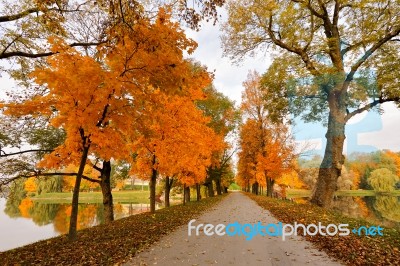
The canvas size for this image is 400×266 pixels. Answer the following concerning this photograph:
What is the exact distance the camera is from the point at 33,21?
9305 millimetres

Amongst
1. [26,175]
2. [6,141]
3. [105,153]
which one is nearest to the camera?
[105,153]

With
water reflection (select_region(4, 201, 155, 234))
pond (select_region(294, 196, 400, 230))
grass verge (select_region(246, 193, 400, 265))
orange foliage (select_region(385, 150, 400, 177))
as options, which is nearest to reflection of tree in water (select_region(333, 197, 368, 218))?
pond (select_region(294, 196, 400, 230))

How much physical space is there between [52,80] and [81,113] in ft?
3.78

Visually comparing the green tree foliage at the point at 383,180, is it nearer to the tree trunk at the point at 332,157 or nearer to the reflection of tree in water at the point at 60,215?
the reflection of tree in water at the point at 60,215

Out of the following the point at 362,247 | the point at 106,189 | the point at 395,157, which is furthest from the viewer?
the point at 395,157

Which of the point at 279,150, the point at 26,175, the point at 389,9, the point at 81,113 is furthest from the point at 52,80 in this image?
the point at 279,150

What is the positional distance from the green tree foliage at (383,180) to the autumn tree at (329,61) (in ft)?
166

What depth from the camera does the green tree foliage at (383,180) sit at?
180ft

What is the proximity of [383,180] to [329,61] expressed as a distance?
5197 cm

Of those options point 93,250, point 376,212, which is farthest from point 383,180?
point 93,250

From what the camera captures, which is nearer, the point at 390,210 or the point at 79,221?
the point at 79,221

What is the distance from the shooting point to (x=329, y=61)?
47.7 feet

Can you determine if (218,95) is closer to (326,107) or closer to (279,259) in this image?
(326,107)

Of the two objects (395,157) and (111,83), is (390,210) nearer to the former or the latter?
(111,83)
